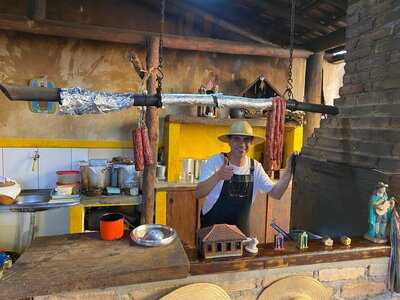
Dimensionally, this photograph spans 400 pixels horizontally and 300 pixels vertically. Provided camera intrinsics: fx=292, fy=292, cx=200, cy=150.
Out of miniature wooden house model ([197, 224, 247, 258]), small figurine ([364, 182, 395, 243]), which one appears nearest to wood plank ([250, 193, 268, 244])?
small figurine ([364, 182, 395, 243])

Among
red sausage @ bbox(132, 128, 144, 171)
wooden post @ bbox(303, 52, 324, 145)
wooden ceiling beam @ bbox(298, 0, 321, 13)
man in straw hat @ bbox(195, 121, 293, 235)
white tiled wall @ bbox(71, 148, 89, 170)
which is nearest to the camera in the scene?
red sausage @ bbox(132, 128, 144, 171)

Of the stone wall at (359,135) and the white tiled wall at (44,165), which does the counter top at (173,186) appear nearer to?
the white tiled wall at (44,165)

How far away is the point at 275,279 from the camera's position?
1646mm

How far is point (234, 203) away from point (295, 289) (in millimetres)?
953

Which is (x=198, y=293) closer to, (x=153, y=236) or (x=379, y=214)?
(x=153, y=236)

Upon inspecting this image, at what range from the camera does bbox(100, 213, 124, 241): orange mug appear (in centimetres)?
171

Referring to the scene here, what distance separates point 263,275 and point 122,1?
422 centimetres

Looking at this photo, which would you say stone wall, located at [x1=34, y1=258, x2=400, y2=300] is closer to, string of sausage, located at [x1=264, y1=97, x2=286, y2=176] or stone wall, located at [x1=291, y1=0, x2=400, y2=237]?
stone wall, located at [x1=291, y1=0, x2=400, y2=237]

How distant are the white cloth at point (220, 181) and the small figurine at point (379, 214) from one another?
84 centimetres

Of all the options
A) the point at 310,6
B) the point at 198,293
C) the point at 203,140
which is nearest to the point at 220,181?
the point at 198,293

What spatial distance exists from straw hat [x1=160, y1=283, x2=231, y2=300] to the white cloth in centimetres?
99

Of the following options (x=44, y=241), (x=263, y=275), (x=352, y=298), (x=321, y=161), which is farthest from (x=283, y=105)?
(x=44, y=241)

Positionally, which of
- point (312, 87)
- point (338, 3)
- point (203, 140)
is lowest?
point (203, 140)

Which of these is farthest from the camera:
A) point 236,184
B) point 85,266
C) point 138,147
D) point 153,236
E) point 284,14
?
point 284,14
